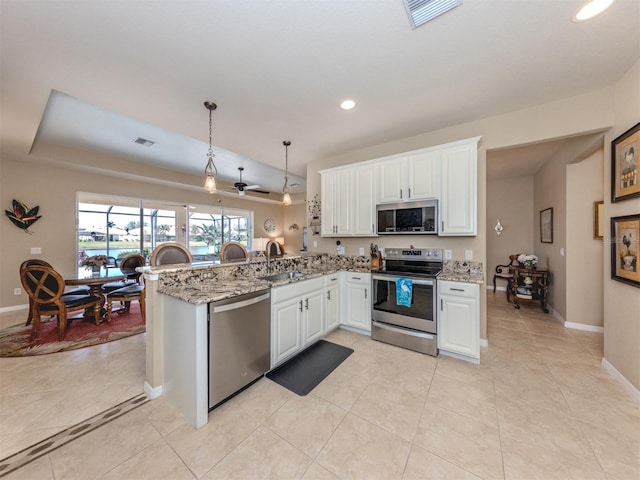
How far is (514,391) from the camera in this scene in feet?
6.72

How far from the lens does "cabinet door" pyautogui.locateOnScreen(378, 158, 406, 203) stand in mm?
3129

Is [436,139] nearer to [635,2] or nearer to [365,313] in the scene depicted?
[635,2]

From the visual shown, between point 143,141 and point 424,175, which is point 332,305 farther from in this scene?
point 143,141

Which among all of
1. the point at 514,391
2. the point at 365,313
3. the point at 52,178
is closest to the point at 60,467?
the point at 365,313

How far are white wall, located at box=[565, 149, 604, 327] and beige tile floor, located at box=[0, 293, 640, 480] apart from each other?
1346mm

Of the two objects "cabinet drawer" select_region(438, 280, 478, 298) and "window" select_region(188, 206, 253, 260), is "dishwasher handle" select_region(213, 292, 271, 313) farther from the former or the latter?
"window" select_region(188, 206, 253, 260)

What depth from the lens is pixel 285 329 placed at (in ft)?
7.98

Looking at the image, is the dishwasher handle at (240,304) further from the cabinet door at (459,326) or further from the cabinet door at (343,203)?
the cabinet door at (459,326)

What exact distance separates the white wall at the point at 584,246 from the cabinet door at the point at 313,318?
12.2ft

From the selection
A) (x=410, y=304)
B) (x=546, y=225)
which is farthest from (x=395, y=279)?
(x=546, y=225)

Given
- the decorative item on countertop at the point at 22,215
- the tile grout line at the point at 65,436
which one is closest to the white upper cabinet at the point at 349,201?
the tile grout line at the point at 65,436

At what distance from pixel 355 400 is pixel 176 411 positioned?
145 centimetres

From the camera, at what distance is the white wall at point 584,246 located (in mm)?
3248

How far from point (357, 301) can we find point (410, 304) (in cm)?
73
